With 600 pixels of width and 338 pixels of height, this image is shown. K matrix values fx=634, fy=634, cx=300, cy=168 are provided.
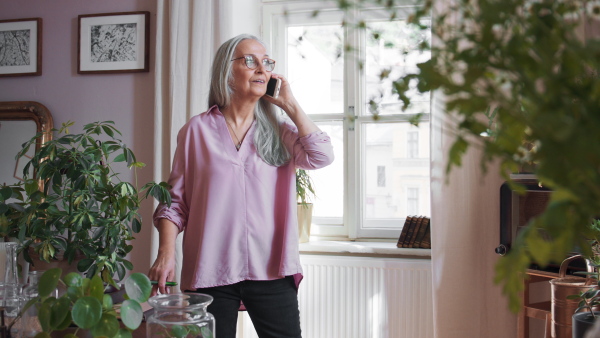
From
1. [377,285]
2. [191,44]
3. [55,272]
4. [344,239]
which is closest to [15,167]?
[191,44]

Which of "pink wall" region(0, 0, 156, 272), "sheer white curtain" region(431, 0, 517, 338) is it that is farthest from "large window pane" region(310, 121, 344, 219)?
"pink wall" region(0, 0, 156, 272)

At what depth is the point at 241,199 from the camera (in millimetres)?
1981

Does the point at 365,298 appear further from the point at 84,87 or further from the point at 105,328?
the point at 105,328

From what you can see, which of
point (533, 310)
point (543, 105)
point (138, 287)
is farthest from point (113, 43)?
point (543, 105)

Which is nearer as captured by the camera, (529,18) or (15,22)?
(529,18)

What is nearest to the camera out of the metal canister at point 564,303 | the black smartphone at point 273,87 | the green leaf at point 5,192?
the metal canister at point 564,303

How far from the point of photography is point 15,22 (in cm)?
365

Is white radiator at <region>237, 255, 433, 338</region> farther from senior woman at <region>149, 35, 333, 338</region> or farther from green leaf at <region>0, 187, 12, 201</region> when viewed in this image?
green leaf at <region>0, 187, 12, 201</region>

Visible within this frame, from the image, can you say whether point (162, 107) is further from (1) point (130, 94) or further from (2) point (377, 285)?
(2) point (377, 285)

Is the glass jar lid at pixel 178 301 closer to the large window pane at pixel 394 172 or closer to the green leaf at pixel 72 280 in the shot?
the green leaf at pixel 72 280

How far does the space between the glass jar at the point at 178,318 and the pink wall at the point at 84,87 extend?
2.40 metres

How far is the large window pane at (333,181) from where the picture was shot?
355 centimetres

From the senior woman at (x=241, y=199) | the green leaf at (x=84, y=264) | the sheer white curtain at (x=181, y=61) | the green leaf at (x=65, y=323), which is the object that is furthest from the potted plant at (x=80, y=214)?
the green leaf at (x=65, y=323)

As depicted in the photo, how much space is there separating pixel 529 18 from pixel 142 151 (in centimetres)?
320
